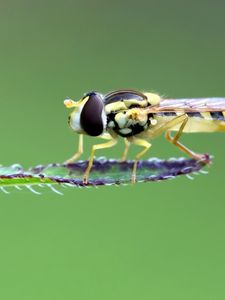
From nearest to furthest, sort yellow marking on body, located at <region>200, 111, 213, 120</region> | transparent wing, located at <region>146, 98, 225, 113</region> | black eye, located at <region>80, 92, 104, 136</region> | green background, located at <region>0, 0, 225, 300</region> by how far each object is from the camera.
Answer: black eye, located at <region>80, 92, 104, 136</region>
transparent wing, located at <region>146, 98, 225, 113</region>
yellow marking on body, located at <region>200, 111, 213, 120</region>
green background, located at <region>0, 0, 225, 300</region>

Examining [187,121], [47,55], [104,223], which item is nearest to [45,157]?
[104,223]

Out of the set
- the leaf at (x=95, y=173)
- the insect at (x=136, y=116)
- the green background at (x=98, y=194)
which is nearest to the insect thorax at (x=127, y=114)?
the insect at (x=136, y=116)

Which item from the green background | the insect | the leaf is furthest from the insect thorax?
the green background

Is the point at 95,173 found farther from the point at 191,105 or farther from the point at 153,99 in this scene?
the point at 191,105

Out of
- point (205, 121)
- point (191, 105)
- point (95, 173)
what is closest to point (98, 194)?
point (205, 121)

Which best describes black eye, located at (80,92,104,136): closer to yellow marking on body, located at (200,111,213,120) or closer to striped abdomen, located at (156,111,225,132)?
striped abdomen, located at (156,111,225,132)

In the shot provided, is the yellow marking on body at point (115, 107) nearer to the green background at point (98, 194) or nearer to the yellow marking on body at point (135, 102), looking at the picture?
the yellow marking on body at point (135, 102)
